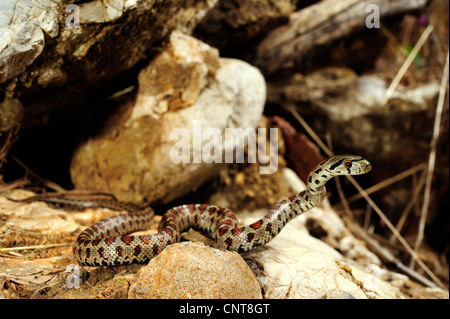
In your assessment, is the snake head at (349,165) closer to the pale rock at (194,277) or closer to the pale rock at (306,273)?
the pale rock at (306,273)

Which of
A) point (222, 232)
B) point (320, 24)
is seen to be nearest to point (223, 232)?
point (222, 232)

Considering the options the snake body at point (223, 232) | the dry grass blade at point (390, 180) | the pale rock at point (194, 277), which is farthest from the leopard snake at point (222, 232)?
the dry grass blade at point (390, 180)

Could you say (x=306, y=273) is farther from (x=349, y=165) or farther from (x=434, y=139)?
(x=434, y=139)

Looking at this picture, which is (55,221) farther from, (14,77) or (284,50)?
(284,50)

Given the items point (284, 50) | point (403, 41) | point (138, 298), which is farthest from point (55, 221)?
point (403, 41)

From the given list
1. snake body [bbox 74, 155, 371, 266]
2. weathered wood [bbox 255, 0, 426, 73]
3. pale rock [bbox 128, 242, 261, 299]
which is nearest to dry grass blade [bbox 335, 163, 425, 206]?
weathered wood [bbox 255, 0, 426, 73]

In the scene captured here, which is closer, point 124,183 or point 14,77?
point 14,77

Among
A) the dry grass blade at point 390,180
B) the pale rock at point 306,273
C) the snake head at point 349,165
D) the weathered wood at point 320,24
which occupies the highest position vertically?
the weathered wood at point 320,24

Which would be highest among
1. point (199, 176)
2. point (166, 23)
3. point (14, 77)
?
point (166, 23)
